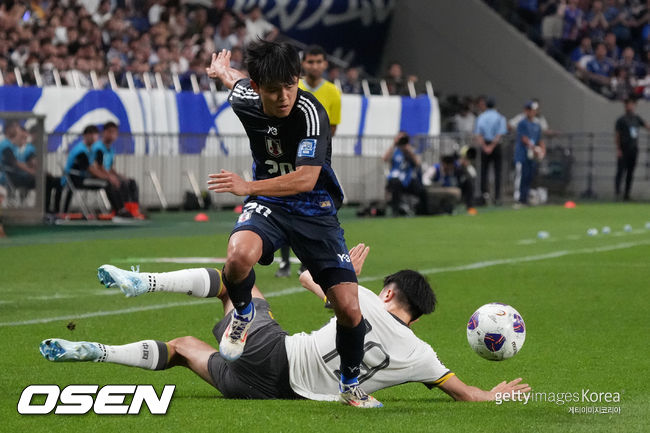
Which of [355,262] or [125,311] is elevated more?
[355,262]

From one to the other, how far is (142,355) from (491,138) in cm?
2183

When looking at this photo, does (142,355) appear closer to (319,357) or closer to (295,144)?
(319,357)

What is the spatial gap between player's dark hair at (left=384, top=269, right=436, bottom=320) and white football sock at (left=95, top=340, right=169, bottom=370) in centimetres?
141

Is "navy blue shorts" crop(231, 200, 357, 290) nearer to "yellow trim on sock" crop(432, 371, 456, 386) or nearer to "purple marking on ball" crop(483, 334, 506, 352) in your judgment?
"yellow trim on sock" crop(432, 371, 456, 386)

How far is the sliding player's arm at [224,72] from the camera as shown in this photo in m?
7.85

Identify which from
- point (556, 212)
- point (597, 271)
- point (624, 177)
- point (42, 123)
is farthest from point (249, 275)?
point (624, 177)

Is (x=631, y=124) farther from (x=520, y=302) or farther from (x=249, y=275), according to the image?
(x=249, y=275)

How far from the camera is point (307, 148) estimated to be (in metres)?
6.88

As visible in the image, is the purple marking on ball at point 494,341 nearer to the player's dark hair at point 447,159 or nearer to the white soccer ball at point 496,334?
the white soccer ball at point 496,334

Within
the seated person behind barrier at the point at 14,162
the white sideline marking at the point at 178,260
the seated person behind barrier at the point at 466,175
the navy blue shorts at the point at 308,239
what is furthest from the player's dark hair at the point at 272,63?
the seated person behind barrier at the point at 466,175

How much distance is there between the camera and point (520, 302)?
12.0m

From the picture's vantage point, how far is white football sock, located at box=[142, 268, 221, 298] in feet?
24.6

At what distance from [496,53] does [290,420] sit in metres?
31.9

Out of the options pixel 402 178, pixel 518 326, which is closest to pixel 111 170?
pixel 402 178
